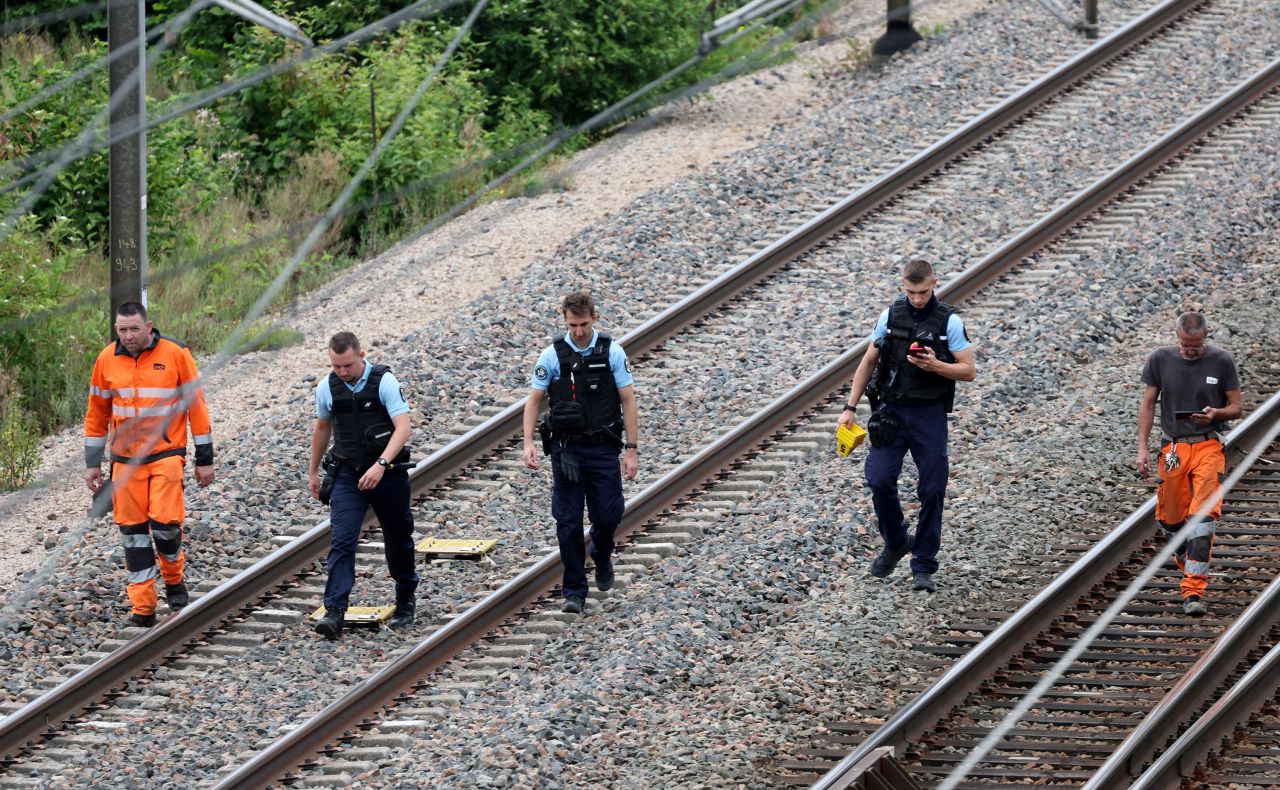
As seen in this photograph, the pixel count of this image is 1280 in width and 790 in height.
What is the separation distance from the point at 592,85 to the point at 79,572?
10706 millimetres

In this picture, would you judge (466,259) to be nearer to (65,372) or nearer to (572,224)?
(572,224)

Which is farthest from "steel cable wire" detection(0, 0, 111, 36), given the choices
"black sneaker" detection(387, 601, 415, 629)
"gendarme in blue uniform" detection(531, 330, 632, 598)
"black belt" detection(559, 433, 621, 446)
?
"black belt" detection(559, 433, 621, 446)

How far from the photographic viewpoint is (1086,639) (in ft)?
31.5

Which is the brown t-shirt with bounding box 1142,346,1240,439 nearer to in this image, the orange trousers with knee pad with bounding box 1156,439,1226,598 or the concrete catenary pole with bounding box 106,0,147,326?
the orange trousers with knee pad with bounding box 1156,439,1226,598

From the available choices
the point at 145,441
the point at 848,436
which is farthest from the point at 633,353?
the point at 145,441

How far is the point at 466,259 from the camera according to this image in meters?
17.0

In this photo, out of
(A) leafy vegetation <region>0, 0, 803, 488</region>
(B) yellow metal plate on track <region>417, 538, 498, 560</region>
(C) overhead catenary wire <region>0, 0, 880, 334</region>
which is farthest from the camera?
(C) overhead catenary wire <region>0, 0, 880, 334</region>

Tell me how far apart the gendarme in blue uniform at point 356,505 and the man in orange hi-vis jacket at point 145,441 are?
0.86m

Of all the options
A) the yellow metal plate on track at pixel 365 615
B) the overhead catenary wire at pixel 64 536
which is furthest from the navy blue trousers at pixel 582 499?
the overhead catenary wire at pixel 64 536

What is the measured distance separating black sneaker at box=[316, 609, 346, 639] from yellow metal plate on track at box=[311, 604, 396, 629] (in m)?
0.06

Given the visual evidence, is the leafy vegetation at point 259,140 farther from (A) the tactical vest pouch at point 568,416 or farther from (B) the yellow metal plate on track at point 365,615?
(A) the tactical vest pouch at point 568,416

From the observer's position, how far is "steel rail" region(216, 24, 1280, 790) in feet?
31.1

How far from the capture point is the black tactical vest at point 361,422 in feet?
35.4

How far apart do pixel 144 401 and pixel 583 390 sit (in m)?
2.61
